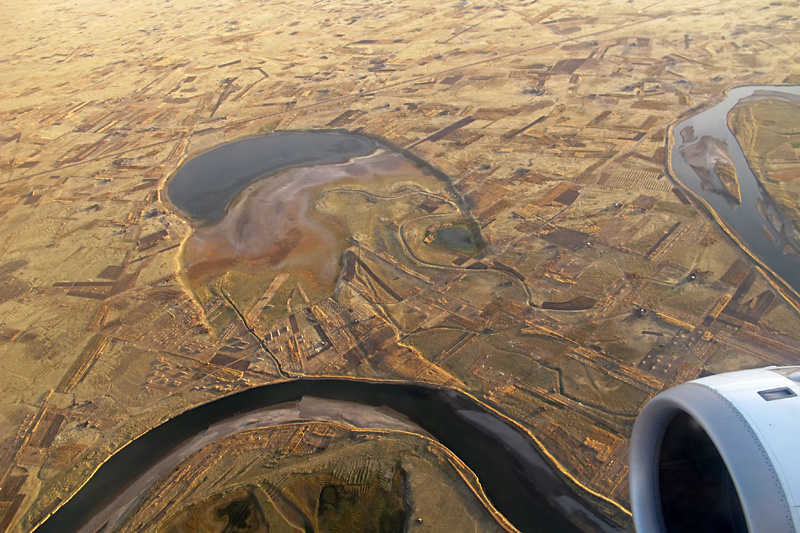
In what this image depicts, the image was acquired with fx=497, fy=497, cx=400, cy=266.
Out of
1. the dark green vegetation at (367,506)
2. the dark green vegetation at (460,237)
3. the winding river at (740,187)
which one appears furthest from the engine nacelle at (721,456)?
the winding river at (740,187)

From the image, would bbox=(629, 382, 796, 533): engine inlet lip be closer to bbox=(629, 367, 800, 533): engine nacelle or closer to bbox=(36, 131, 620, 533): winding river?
bbox=(629, 367, 800, 533): engine nacelle

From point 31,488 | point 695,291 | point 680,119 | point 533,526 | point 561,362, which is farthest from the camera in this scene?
point 680,119

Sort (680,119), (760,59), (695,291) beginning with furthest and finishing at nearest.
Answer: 1. (760,59)
2. (680,119)
3. (695,291)

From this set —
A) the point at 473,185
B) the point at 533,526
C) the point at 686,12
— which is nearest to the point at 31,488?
the point at 533,526

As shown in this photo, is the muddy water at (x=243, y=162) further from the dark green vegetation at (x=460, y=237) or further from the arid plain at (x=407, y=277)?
the dark green vegetation at (x=460, y=237)

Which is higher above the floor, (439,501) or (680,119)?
(680,119)

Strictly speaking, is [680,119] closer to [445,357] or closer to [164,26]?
[445,357]

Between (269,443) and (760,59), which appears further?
(760,59)
